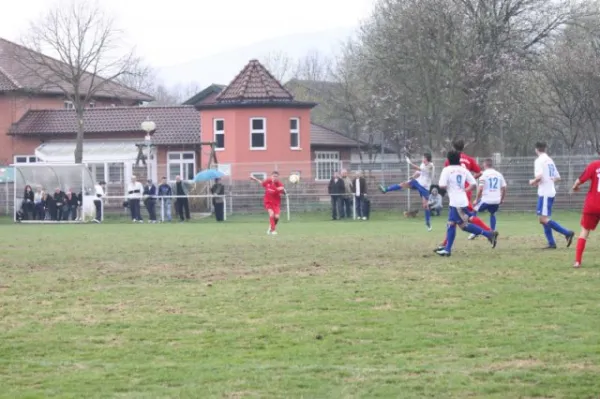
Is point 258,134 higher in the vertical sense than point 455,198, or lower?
higher

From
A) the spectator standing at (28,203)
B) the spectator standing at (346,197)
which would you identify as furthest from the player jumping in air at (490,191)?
the spectator standing at (28,203)

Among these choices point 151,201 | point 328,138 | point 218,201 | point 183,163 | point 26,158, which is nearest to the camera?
point 218,201

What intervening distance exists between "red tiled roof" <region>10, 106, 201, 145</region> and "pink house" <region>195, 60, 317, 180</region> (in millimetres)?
6389

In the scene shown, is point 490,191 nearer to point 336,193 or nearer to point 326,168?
point 336,193

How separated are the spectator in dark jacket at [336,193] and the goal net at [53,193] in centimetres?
942

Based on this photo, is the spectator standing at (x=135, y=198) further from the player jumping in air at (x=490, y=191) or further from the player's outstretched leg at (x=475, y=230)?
the player's outstretched leg at (x=475, y=230)

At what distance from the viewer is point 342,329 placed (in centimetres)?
1075

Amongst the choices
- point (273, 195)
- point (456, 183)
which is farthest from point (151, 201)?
point (456, 183)

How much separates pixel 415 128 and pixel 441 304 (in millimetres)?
47392

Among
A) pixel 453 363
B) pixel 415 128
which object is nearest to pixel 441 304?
pixel 453 363

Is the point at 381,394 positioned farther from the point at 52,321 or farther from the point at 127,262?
the point at 127,262

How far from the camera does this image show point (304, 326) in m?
11.0

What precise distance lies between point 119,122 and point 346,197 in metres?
26.5

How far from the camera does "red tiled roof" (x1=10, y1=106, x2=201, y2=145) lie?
6425 cm
